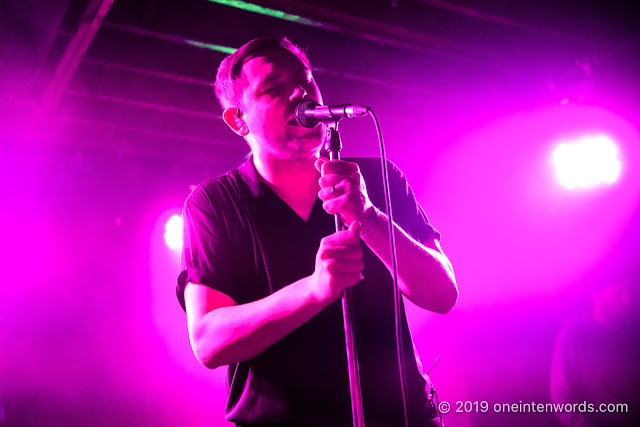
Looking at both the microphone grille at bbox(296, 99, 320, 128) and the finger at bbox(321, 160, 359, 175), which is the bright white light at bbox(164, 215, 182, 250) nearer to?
the microphone grille at bbox(296, 99, 320, 128)

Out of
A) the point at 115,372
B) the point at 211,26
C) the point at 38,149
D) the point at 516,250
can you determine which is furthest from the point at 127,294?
the point at 516,250

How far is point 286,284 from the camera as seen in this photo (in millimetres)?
1604

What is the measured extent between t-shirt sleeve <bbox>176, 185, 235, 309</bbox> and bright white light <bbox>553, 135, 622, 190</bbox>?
14.5 ft

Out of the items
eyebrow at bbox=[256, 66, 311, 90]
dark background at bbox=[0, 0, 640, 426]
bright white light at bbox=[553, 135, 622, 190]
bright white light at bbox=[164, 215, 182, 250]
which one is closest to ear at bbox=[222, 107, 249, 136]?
eyebrow at bbox=[256, 66, 311, 90]

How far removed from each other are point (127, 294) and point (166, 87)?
8.86 feet

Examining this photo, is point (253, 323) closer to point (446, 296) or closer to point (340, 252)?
point (340, 252)

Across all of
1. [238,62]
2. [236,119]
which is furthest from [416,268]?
[238,62]

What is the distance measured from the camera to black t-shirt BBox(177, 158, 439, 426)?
143 centimetres

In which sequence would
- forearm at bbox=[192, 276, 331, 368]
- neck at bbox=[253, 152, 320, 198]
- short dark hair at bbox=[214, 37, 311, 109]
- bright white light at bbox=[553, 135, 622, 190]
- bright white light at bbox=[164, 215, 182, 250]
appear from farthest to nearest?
bright white light at bbox=[164, 215, 182, 250] → bright white light at bbox=[553, 135, 622, 190] → short dark hair at bbox=[214, 37, 311, 109] → neck at bbox=[253, 152, 320, 198] → forearm at bbox=[192, 276, 331, 368]

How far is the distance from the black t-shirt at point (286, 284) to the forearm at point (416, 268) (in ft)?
0.50

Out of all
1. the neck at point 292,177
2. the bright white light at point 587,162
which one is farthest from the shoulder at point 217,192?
the bright white light at point 587,162

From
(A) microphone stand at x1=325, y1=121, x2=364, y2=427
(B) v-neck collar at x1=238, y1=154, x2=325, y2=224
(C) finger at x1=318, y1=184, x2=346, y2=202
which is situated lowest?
(A) microphone stand at x1=325, y1=121, x2=364, y2=427

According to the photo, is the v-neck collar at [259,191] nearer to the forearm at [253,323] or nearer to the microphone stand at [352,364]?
the forearm at [253,323]

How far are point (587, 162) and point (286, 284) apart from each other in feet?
14.5
